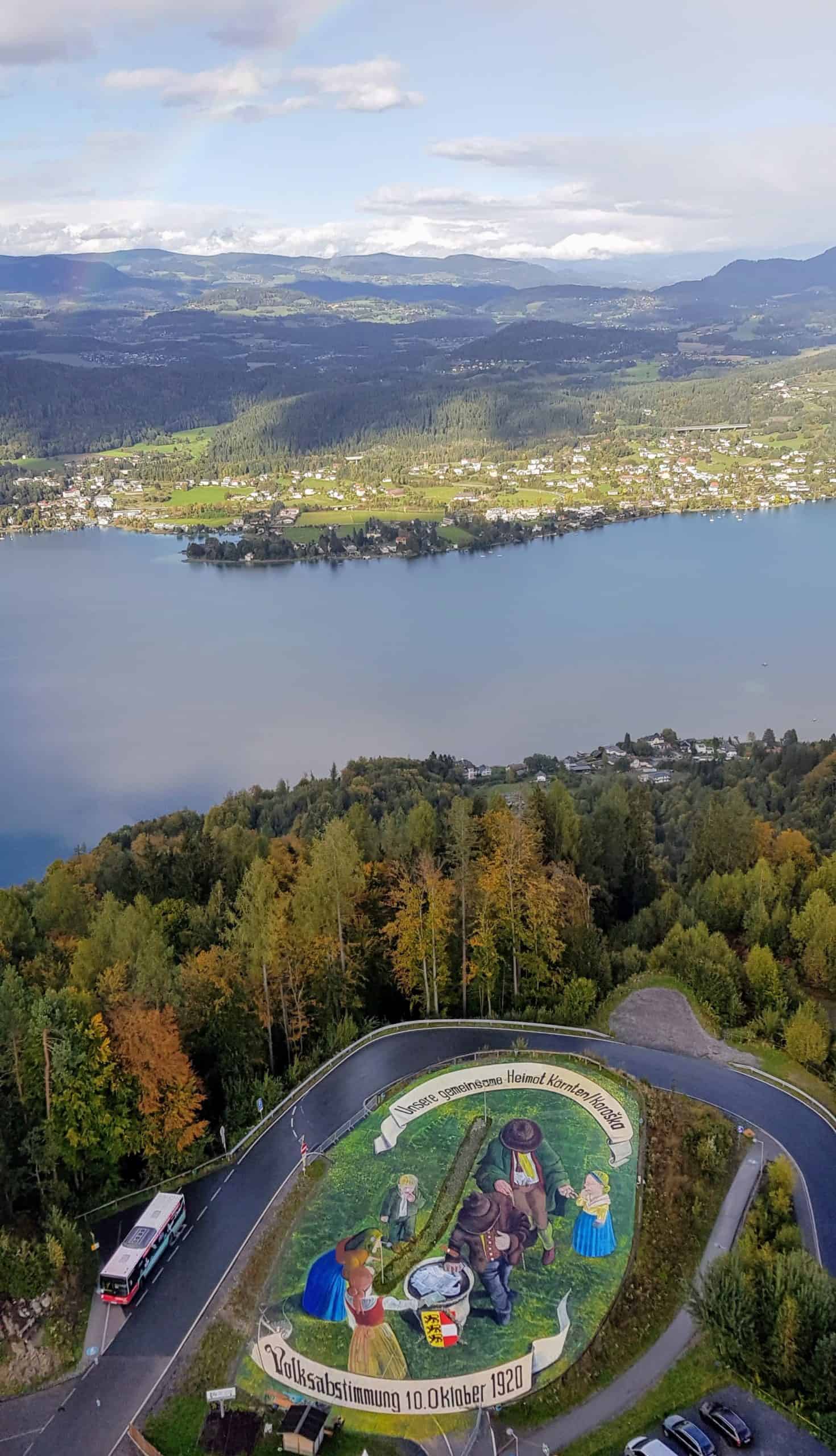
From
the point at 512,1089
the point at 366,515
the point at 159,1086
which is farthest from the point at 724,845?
the point at 366,515

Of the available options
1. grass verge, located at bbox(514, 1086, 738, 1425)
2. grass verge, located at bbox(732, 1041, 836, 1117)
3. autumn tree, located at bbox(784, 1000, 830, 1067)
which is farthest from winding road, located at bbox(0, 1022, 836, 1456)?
autumn tree, located at bbox(784, 1000, 830, 1067)

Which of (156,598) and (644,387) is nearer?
(156,598)

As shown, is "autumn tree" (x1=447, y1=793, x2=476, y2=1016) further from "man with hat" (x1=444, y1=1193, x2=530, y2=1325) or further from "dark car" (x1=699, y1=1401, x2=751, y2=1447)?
"dark car" (x1=699, y1=1401, x2=751, y2=1447)

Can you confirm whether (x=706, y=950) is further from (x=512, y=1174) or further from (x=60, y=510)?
(x=60, y=510)

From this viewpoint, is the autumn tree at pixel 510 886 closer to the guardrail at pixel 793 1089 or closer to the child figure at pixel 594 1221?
the guardrail at pixel 793 1089

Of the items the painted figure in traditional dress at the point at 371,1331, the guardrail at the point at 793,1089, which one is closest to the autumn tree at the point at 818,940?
the guardrail at the point at 793,1089

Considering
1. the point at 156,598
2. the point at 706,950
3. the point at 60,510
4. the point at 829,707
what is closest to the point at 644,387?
the point at 60,510
